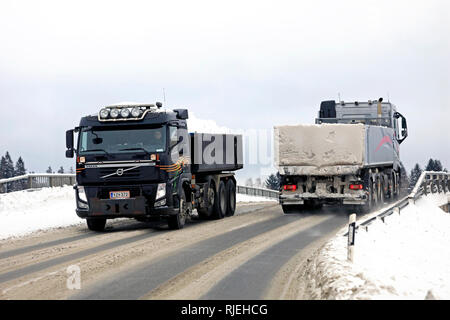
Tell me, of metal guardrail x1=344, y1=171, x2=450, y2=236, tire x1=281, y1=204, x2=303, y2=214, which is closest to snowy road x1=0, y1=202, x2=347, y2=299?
metal guardrail x1=344, y1=171, x2=450, y2=236

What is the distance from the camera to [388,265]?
9.12 m

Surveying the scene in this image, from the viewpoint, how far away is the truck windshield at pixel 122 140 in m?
14.5

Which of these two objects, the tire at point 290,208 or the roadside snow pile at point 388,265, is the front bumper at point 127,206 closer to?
the roadside snow pile at point 388,265

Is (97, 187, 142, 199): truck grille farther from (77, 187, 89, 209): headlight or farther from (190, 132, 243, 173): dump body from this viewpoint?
(190, 132, 243, 173): dump body

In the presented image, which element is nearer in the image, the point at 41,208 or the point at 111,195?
the point at 111,195

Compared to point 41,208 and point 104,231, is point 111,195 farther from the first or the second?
point 41,208

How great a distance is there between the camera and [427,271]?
9891 millimetres

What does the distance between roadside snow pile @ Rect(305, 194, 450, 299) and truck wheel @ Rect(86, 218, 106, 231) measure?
6.73 m

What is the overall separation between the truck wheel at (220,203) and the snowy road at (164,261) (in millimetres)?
2324

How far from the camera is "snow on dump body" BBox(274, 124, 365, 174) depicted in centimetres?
1836

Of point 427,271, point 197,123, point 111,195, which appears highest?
point 197,123

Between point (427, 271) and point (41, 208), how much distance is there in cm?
1531
